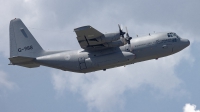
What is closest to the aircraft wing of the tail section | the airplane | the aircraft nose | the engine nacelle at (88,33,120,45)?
the airplane

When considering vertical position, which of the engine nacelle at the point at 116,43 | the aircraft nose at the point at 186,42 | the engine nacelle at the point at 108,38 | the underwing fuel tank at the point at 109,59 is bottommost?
the aircraft nose at the point at 186,42

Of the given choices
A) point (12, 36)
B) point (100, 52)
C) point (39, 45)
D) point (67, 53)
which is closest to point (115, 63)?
point (100, 52)

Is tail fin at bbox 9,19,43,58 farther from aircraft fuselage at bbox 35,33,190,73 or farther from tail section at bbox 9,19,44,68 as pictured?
aircraft fuselage at bbox 35,33,190,73

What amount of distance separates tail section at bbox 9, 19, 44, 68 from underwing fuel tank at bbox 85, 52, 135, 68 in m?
6.12

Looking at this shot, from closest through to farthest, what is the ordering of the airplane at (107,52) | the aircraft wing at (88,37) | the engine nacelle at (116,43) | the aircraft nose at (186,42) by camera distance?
the aircraft wing at (88,37) < the airplane at (107,52) < the engine nacelle at (116,43) < the aircraft nose at (186,42)

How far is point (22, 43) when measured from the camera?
40.4m

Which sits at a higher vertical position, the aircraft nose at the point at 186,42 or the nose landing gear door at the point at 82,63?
the nose landing gear door at the point at 82,63

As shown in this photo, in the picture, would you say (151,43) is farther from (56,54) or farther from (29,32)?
(29,32)

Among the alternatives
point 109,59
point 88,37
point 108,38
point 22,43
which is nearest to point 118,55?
point 109,59

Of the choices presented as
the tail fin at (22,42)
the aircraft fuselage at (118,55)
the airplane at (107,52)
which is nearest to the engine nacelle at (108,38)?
the airplane at (107,52)

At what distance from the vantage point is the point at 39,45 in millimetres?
40906

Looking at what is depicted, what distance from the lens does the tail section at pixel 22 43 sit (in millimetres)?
40031

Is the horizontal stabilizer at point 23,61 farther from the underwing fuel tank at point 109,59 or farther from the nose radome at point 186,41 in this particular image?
the nose radome at point 186,41

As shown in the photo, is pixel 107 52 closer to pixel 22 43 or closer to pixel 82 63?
pixel 82 63
